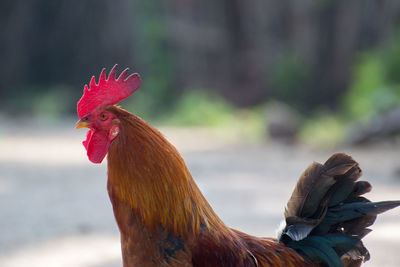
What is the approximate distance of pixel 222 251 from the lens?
10.0 ft

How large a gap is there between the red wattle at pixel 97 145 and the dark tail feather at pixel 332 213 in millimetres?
1189

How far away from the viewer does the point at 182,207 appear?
3.06 meters

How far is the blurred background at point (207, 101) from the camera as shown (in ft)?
20.9

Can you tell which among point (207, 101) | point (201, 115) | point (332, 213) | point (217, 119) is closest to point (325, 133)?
point (217, 119)

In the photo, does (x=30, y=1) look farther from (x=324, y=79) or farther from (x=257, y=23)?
(x=324, y=79)

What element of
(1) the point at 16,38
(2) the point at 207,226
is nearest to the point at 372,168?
(2) the point at 207,226

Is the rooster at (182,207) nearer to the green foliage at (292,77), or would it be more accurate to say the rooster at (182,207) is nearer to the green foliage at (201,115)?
the green foliage at (201,115)

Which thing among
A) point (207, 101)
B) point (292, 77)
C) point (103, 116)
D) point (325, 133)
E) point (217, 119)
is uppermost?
point (292, 77)

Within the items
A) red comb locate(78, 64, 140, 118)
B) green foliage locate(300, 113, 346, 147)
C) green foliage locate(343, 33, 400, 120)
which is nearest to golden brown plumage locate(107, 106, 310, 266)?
red comb locate(78, 64, 140, 118)

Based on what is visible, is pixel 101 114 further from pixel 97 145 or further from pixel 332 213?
pixel 332 213

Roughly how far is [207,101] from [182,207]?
14150 millimetres

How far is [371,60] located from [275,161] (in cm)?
757

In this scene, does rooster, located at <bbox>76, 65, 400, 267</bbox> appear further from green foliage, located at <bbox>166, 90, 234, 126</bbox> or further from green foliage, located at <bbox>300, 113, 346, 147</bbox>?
green foliage, located at <bbox>166, 90, 234, 126</bbox>

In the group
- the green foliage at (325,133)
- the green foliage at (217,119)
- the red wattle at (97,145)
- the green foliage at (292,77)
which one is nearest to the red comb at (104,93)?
the red wattle at (97,145)
